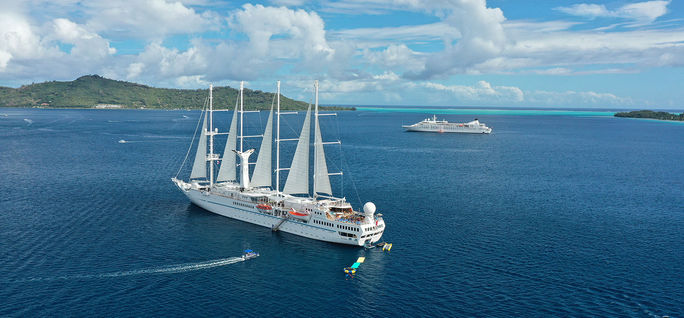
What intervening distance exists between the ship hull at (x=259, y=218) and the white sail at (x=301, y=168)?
585cm

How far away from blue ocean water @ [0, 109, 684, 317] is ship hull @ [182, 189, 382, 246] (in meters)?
1.22

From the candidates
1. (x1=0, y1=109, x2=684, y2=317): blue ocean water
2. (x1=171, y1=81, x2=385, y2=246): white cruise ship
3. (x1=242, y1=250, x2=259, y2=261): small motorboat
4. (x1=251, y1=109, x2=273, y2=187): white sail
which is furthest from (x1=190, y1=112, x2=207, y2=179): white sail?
(x1=242, y1=250, x2=259, y2=261): small motorboat

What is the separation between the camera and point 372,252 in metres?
60.2

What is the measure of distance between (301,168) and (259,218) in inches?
403

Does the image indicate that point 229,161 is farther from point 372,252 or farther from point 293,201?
point 372,252

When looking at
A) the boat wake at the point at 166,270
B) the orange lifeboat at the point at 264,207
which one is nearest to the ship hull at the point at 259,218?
the orange lifeboat at the point at 264,207

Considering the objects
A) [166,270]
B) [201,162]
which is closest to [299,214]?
[166,270]

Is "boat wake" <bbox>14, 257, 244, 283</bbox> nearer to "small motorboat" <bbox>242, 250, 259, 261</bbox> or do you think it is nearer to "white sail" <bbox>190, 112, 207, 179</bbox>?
"small motorboat" <bbox>242, 250, 259, 261</bbox>

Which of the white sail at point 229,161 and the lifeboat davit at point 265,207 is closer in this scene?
the lifeboat davit at point 265,207

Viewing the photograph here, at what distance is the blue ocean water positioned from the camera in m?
45.5

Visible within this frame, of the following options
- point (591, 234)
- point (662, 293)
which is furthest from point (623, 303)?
point (591, 234)

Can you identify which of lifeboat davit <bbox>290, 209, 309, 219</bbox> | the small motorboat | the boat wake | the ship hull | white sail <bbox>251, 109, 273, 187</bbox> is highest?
white sail <bbox>251, 109, 273, 187</bbox>

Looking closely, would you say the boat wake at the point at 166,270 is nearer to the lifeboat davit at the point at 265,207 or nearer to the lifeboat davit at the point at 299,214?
the lifeboat davit at the point at 299,214

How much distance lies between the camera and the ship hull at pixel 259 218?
63.0m
